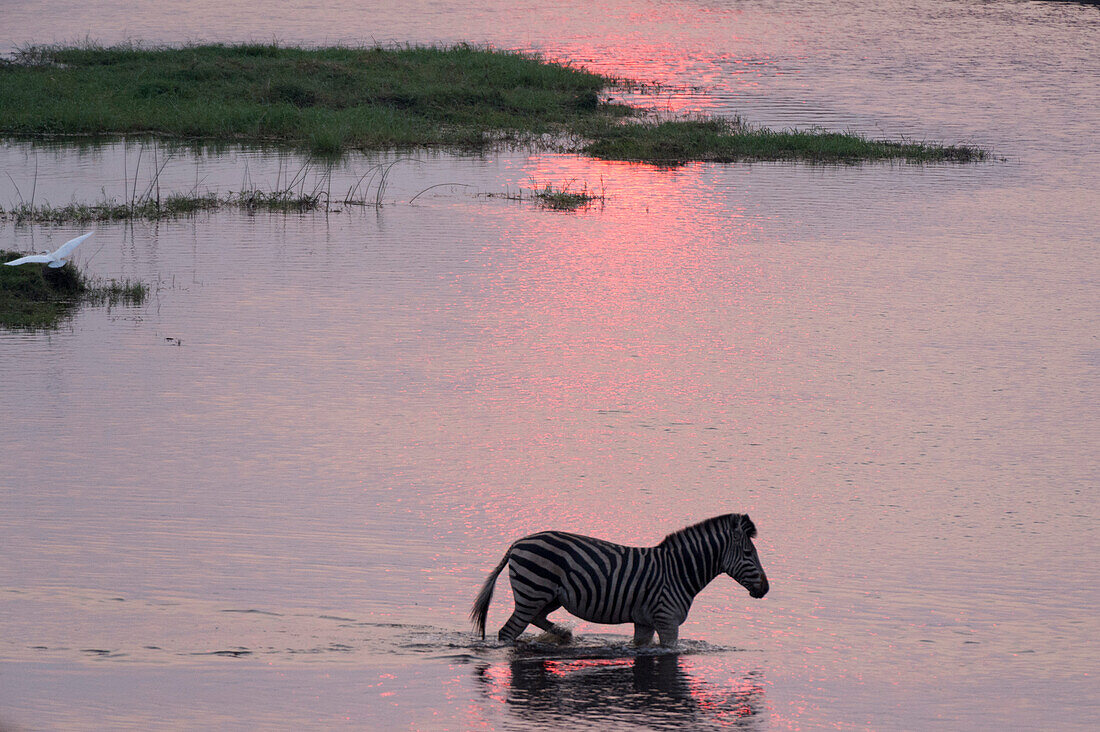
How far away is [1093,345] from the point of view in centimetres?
1811

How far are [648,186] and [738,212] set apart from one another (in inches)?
126

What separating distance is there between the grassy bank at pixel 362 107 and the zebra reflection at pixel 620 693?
919 inches

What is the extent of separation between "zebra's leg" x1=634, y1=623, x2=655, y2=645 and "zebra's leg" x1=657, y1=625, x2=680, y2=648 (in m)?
0.09

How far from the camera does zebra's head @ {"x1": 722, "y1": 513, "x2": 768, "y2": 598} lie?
9.21 metres

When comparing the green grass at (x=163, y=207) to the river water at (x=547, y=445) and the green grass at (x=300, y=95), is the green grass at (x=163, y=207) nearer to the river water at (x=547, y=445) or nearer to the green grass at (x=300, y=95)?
the river water at (x=547, y=445)

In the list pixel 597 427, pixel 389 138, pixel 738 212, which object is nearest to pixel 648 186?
pixel 738 212

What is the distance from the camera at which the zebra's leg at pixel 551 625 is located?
9039 millimetres

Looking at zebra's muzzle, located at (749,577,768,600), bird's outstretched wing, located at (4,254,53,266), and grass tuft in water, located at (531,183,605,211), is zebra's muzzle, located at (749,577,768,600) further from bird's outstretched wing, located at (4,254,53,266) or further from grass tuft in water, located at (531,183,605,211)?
grass tuft in water, located at (531,183,605,211)

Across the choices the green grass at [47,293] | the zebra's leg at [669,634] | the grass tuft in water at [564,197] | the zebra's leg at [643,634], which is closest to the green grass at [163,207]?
the grass tuft in water at [564,197]

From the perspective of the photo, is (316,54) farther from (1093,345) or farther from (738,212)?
(1093,345)

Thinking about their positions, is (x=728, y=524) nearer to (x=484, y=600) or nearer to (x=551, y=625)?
(x=551, y=625)

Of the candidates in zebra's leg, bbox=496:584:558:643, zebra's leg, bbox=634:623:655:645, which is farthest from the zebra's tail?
zebra's leg, bbox=634:623:655:645

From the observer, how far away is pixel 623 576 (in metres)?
8.94

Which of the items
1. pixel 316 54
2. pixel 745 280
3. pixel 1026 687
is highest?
pixel 316 54
